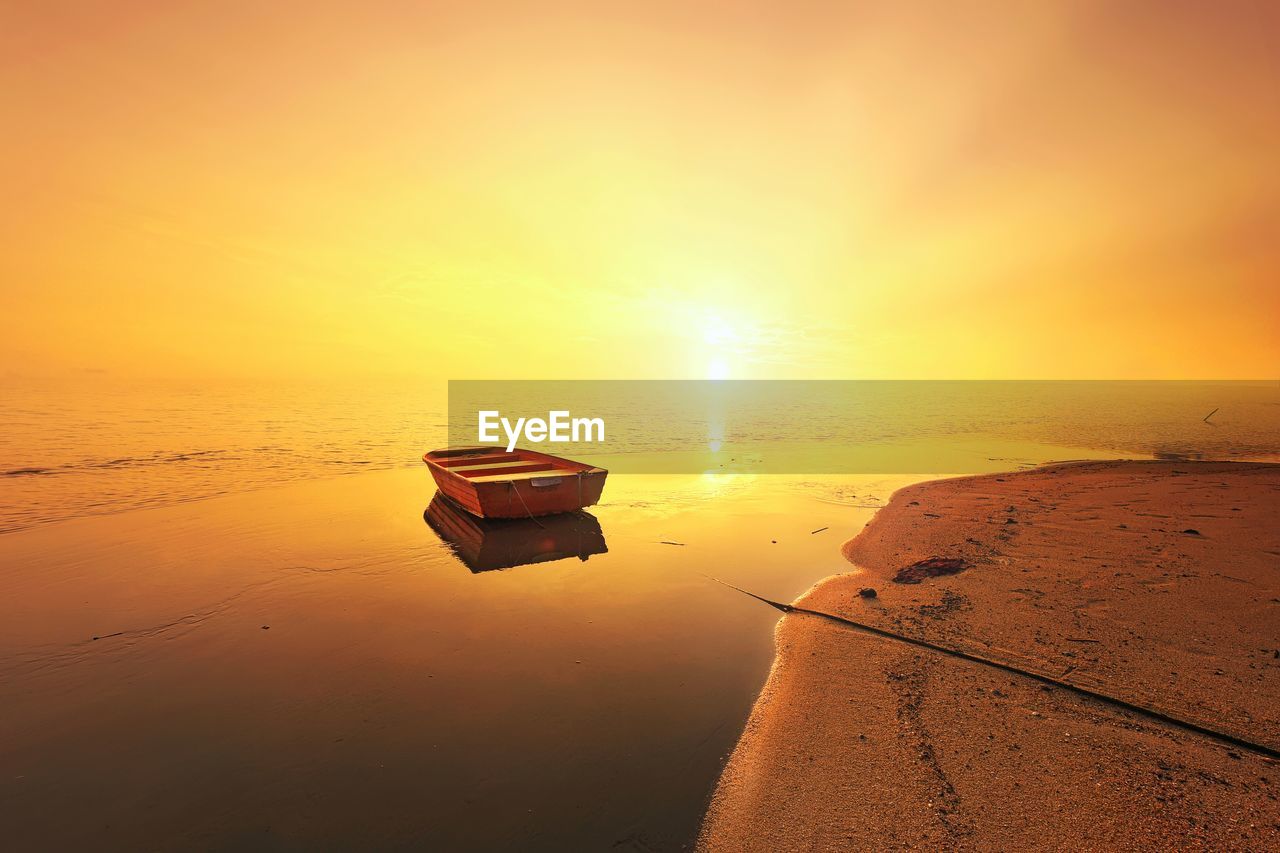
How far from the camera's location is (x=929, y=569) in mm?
9516

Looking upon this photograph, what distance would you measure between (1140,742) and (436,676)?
292 inches

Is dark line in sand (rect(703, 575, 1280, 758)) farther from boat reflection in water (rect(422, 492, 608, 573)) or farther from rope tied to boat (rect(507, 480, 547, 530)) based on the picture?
rope tied to boat (rect(507, 480, 547, 530))

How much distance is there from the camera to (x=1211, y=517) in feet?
38.0

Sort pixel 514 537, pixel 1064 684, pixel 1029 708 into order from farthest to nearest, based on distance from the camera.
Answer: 1. pixel 514 537
2. pixel 1064 684
3. pixel 1029 708

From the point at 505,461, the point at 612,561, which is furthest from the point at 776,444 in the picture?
the point at 612,561

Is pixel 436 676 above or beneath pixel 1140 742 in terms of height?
beneath

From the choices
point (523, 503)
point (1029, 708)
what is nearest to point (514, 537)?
point (523, 503)

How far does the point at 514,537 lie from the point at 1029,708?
417 inches

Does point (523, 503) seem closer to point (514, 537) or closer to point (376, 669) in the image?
point (514, 537)

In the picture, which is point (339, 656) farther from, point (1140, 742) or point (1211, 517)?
point (1211, 517)

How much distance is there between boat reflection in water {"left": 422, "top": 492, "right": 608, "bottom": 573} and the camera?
1130 cm

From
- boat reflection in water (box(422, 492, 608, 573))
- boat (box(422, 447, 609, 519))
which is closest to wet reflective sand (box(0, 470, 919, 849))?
boat reflection in water (box(422, 492, 608, 573))

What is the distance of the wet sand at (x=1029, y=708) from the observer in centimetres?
383

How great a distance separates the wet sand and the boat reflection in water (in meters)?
5.77
